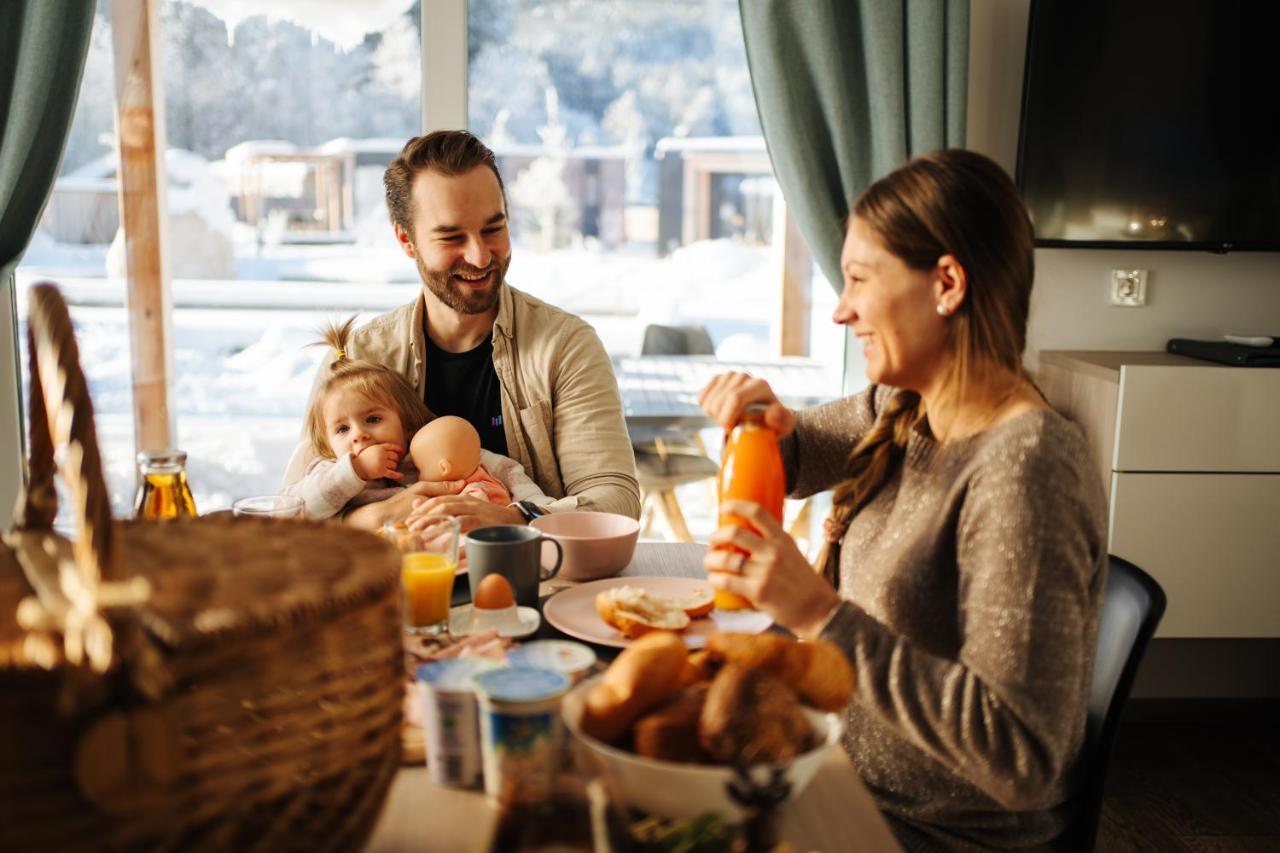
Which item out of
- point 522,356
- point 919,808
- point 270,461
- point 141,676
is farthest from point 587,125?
point 141,676

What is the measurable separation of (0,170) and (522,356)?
1.70 meters

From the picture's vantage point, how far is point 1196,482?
8.50 feet

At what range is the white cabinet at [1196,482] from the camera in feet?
8.38

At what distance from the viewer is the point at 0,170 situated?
2.83 m

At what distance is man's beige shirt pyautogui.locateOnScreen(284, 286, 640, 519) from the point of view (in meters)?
2.07

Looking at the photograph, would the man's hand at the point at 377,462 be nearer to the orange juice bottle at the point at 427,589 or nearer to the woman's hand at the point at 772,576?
the orange juice bottle at the point at 427,589

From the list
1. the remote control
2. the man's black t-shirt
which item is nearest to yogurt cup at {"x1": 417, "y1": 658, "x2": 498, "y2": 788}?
the man's black t-shirt

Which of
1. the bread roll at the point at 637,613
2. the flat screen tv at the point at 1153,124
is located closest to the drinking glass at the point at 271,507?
the bread roll at the point at 637,613

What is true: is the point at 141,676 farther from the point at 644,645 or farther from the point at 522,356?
the point at 522,356

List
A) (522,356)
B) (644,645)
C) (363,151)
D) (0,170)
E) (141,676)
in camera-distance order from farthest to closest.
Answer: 1. (363,151)
2. (0,170)
3. (522,356)
4. (644,645)
5. (141,676)

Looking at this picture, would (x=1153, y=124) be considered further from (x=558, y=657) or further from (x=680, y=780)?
(x=680, y=780)

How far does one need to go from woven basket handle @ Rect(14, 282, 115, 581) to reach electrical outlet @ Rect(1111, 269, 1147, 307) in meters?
2.82

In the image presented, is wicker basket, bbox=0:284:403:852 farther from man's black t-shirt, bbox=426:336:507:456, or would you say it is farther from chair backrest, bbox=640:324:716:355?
chair backrest, bbox=640:324:716:355

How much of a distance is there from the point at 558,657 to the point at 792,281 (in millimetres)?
2309
